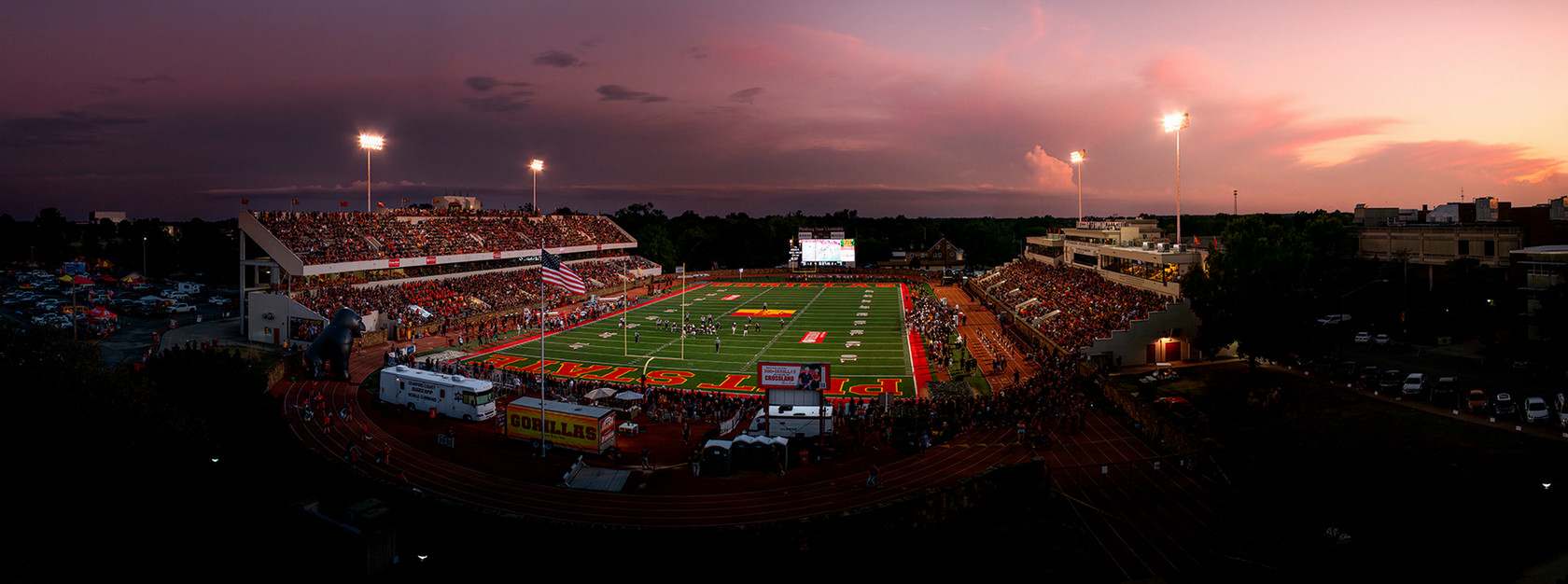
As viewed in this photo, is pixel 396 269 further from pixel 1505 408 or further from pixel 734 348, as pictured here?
pixel 1505 408

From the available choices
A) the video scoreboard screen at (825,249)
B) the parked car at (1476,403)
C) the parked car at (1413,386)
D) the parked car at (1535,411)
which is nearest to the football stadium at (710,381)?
the parked car at (1413,386)

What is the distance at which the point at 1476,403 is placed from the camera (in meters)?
26.2

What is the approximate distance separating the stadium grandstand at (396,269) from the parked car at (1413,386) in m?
51.1

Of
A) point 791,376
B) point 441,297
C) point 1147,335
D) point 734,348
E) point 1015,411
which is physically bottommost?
point 1015,411

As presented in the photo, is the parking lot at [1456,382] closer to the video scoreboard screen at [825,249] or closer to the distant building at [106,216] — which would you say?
the video scoreboard screen at [825,249]

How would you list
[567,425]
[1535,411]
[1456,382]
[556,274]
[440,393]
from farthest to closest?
[556,274]
[1456,382]
[440,393]
[1535,411]
[567,425]

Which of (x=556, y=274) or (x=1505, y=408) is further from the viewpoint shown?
(x=556, y=274)

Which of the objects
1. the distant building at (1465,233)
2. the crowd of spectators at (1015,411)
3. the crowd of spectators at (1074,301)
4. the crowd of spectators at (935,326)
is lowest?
the crowd of spectators at (1015,411)

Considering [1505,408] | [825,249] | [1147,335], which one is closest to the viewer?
[1505,408]

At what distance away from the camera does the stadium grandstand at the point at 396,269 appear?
46719 millimetres

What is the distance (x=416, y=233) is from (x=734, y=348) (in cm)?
3714

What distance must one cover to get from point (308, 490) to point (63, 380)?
664 cm

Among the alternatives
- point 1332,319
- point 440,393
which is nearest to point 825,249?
point 1332,319

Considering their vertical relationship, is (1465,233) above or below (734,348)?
above
